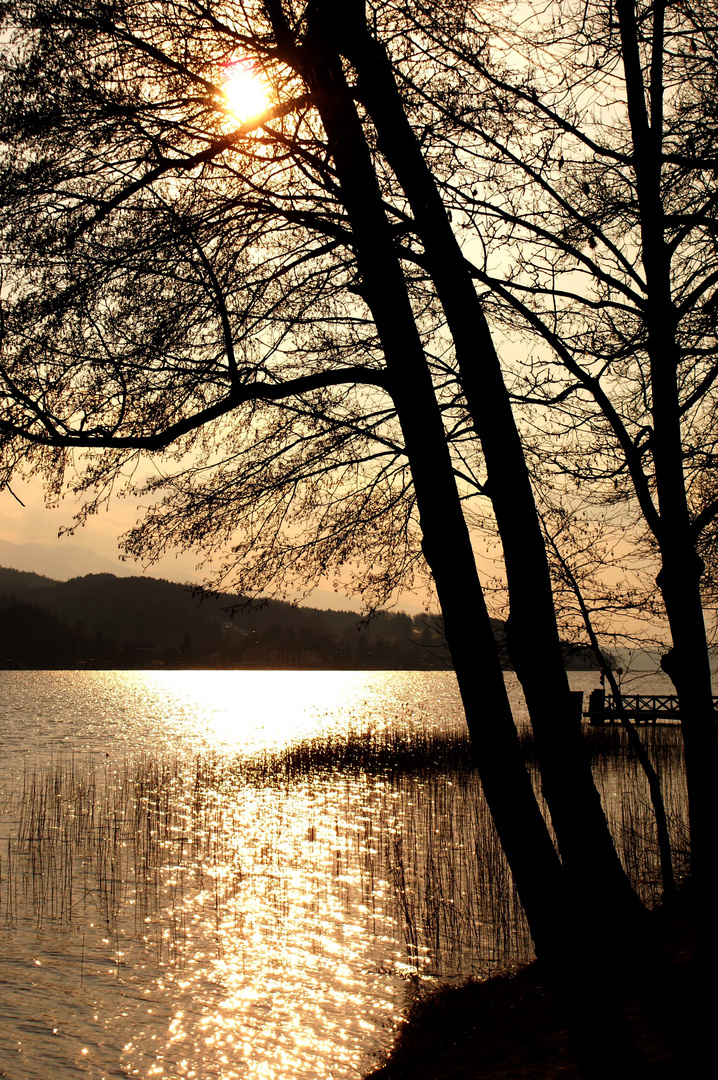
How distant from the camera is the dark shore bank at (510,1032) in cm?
466

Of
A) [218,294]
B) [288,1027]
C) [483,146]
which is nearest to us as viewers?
Answer: [218,294]

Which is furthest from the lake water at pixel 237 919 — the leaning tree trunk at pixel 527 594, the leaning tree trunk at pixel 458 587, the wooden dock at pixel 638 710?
the wooden dock at pixel 638 710

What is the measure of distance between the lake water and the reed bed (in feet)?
0.17

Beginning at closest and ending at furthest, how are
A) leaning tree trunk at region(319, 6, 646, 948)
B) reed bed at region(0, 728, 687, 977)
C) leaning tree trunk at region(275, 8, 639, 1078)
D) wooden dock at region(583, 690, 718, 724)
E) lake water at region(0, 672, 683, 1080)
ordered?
leaning tree trunk at region(275, 8, 639, 1078) < leaning tree trunk at region(319, 6, 646, 948) < lake water at region(0, 672, 683, 1080) < reed bed at region(0, 728, 687, 977) < wooden dock at region(583, 690, 718, 724)

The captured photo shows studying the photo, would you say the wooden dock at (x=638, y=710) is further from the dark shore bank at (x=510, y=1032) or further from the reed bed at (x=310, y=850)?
the dark shore bank at (x=510, y=1032)

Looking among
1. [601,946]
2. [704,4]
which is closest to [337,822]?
[601,946]

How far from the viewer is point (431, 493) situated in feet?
18.2

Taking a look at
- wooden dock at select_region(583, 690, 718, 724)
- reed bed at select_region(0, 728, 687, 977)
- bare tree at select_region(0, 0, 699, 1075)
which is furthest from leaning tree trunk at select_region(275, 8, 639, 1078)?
wooden dock at select_region(583, 690, 718, 724)

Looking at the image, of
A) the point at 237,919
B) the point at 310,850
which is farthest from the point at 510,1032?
the point at 310,850

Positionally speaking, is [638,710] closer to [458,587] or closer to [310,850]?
[310,850]

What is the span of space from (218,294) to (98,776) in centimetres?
2205

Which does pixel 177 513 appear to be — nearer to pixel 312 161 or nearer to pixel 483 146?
pixel 312 161

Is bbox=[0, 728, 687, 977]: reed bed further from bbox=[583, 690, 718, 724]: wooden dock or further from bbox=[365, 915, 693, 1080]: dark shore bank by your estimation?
bbox=[583, 690, 718, 724]: wooden dock

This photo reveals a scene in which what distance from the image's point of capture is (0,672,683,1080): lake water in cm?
734
